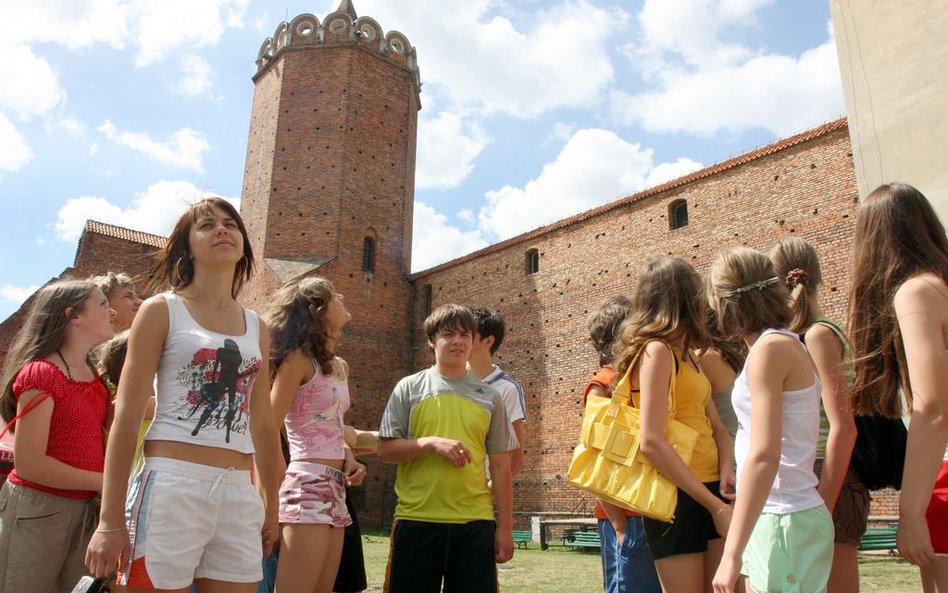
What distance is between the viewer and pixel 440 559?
292 centimetres

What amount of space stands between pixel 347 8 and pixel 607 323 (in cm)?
2298

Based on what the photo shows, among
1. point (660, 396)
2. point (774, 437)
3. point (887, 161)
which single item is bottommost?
point (774, 437)

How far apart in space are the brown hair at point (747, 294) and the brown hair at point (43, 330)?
2.68 m

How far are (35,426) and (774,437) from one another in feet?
8.65

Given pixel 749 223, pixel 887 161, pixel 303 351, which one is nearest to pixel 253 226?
pixel 749 223

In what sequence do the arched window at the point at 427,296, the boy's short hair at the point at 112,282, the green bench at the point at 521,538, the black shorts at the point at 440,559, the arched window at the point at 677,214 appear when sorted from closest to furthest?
the black shorts at the point at 440,559
the boy's short hair at the point at 112,282
the green bench at the point at 521,538
the arched window at the point at 677,214
the arched window at the point at 427,296

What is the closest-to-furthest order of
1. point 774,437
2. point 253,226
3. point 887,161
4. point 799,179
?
point 774,437
point 887,161
point 799,179
point 253,226

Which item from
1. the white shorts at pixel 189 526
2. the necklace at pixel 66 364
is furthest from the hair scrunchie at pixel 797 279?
the necklace at pixel 66 364

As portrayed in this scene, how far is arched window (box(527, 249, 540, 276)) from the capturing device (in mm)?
18391

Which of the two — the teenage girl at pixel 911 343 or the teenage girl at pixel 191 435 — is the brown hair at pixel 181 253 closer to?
the teenage girl at pixel 191 435

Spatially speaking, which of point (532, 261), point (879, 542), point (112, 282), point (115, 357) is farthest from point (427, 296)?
point (115, 357)

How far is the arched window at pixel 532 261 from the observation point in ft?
60.3

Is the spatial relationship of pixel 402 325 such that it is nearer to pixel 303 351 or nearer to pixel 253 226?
pixel 253 226

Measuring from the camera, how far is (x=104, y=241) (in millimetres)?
21312
